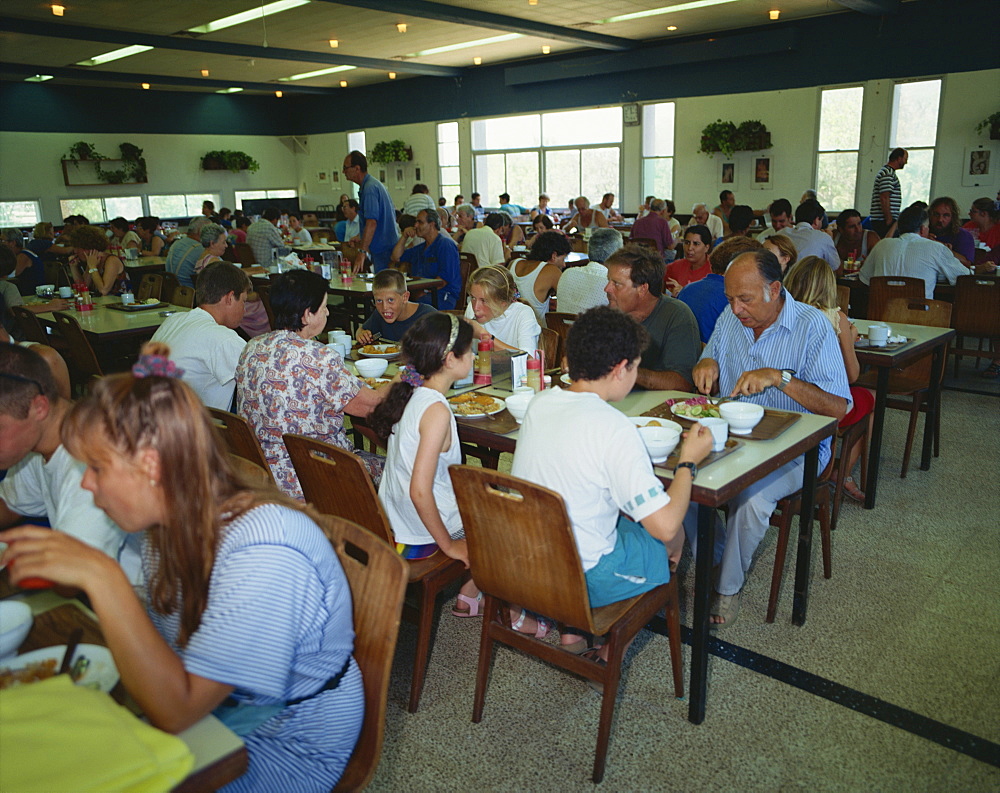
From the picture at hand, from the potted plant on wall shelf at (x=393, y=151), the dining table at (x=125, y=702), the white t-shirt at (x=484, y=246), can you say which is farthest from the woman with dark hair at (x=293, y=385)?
the potted plant on wall shelf at (x=393, y=151)

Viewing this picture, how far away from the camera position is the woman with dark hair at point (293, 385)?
98.0 inches

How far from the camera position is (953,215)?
256 inches

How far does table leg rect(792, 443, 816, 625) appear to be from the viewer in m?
2.36

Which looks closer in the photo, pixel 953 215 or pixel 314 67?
pixel 953 215

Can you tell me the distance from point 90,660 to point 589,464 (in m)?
1.05

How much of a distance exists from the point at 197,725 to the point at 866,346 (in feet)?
10.5

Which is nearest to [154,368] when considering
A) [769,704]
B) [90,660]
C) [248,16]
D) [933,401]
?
[90,660]

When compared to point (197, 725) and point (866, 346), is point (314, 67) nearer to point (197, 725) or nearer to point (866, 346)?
point (866, 346)

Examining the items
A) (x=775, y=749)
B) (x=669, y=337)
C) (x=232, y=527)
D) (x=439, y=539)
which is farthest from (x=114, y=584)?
(x=669, y=337)

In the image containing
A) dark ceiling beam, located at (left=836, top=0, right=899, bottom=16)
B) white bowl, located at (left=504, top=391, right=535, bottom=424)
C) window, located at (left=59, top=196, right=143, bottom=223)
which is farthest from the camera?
window, located at (left=59, top=196, right=143, bottom=223)

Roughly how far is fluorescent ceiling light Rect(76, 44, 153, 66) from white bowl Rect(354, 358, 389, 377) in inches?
396

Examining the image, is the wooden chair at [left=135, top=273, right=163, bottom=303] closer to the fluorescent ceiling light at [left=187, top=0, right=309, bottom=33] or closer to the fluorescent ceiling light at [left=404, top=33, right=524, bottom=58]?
the fluorescent ceiling light at [left=187, top=0, right=309, bottom=33]

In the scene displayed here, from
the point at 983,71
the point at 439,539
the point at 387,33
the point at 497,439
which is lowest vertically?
the point at 439,539

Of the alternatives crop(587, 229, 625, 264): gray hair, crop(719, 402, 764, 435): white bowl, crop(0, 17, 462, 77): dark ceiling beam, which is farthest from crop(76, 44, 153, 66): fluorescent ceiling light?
crop(719, 402, 764, 435): white bowl
